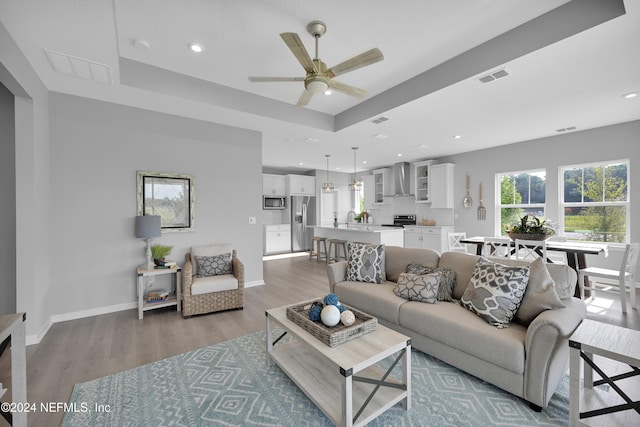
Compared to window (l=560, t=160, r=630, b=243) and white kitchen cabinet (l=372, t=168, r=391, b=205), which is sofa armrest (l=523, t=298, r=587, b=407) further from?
white kitchen cabinet (l=372, t=168, r=391, b=205)

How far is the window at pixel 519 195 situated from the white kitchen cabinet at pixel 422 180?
5.36 ft

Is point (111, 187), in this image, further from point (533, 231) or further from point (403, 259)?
point (533, 231)

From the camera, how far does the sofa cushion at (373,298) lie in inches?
103

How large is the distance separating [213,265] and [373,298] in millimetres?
2244

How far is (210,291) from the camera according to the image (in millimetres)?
3451

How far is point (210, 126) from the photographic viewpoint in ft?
13.8

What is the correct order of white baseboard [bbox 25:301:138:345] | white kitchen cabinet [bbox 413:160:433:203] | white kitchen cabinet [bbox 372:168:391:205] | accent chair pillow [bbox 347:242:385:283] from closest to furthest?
1. white baseboard [bbox 25:301:138:345]
2. accent chair pillow [bbox 347:242:385:283]
3. white kitchen cabinet [bbox 413:160:433:203]
4. white kitchen cabinet [bbox 372:168:391:205]

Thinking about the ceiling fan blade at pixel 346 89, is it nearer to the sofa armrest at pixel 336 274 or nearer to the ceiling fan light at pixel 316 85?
the ceiling fan light at pixel 316 85

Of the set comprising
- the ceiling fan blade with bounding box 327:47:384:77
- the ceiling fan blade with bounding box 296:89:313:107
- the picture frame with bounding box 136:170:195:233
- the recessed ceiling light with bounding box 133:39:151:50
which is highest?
the recessed ceiling light with bounding box 133:39:151:50

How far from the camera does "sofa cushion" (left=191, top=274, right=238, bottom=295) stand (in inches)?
133

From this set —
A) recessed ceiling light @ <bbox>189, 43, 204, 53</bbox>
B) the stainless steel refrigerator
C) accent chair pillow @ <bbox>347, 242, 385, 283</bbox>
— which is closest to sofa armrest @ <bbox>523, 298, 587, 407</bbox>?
accent chair pillow @ <bbox>347, 242, 385, 283</bbox>

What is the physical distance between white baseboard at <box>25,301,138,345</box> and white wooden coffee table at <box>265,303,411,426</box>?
100 inches

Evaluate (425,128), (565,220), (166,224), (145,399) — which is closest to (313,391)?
(145,399)

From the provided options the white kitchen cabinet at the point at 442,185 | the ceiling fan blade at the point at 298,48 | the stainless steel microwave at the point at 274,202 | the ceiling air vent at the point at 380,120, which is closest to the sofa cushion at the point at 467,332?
the ceiling fan blade at the point at 298,48
